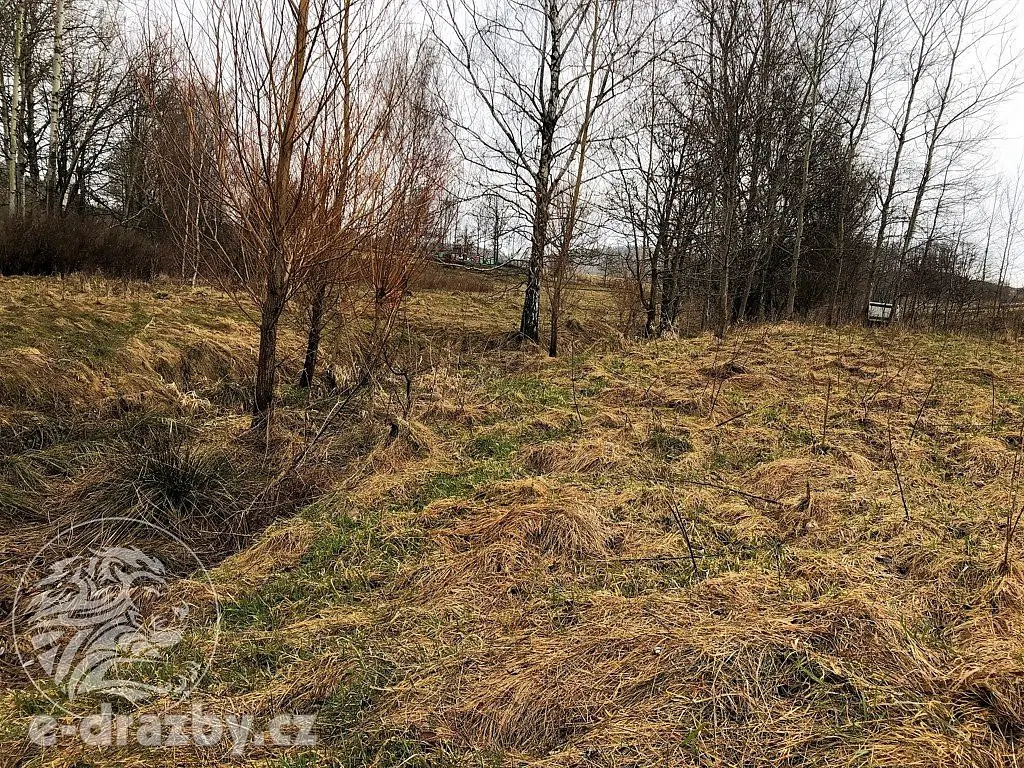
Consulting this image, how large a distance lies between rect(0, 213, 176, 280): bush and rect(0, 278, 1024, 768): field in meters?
3.14

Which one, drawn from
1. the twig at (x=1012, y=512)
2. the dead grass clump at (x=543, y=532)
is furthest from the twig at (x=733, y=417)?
the dead grass clump at (x=543, y=532)

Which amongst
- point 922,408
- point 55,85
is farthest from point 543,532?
point 55,85

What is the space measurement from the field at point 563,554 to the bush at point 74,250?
10.3 feet

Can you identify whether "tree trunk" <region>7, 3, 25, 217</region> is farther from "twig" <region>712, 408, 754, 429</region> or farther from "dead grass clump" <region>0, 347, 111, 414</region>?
"twig" <region>712, 408, 754, 429</region>

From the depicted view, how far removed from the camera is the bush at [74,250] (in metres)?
8.56

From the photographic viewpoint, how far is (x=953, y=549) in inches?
108

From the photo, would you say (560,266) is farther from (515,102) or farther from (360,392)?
(360,392)

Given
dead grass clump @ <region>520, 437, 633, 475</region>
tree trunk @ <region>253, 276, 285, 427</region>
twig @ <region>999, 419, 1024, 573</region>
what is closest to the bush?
tree trunk @ <region>253, 276, 285, 427</region>

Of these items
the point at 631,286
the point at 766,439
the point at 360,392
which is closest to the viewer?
the point at 766,439

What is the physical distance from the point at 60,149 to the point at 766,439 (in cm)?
1923

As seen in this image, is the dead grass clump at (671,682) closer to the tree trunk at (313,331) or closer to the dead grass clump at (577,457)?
the dead grass clump at (577,457)

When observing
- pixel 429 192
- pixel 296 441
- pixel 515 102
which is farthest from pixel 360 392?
pixel 515 102

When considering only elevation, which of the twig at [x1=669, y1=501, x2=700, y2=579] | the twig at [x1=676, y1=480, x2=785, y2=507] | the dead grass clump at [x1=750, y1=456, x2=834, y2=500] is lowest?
the twig at [x1=669, y1=501, x2=700, y2=579]

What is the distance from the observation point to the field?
6.05 ft
